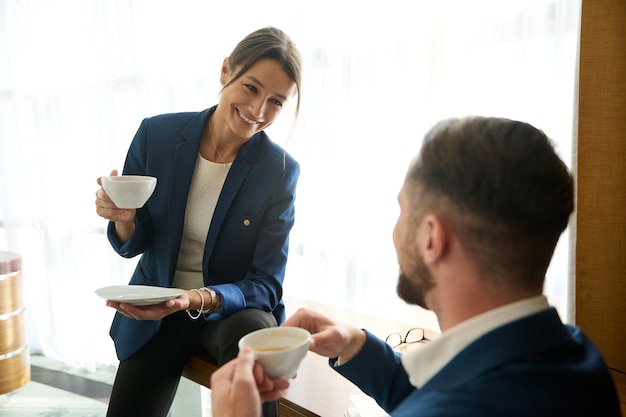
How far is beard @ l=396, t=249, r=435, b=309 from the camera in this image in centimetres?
87

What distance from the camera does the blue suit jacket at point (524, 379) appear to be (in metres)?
0.65

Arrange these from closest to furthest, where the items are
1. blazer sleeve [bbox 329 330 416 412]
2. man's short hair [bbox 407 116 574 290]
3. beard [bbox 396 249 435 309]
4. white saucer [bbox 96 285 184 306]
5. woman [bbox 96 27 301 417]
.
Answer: man's short hair [bbox 407 116 574 290], beard [bbox 396 249 435 309], blazer sleeve [bbox 329 330 416 412], white saucer [bbox 96 285 184 306], woman [bbox 96 27 301 417]

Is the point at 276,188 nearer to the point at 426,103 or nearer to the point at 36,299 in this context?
the point at 426,103

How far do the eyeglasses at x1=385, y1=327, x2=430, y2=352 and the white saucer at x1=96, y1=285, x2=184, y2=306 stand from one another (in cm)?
77

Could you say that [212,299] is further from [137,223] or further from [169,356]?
[137,223]

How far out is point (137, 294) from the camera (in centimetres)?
152

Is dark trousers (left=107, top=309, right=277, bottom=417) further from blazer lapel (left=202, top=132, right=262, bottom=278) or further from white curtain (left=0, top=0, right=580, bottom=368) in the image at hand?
white curtain (left=0, top=0, right=580, bottom=368)

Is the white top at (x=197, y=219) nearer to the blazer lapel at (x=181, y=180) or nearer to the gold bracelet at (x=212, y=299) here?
the blazer lapel at (x=181, y=180)

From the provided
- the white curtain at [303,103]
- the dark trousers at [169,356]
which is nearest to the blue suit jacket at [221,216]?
the dark trousers at [169,356]

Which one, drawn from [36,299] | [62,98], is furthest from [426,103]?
[36,299]

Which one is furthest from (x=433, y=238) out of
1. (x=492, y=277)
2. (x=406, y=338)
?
(x=406, y=338)

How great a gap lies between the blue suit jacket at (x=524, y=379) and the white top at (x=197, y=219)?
1.17m

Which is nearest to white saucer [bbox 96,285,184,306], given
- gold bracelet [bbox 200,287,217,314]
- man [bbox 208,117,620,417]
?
gold bracelet [bbox 200,287,217,314]

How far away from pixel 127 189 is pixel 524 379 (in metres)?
1.15
